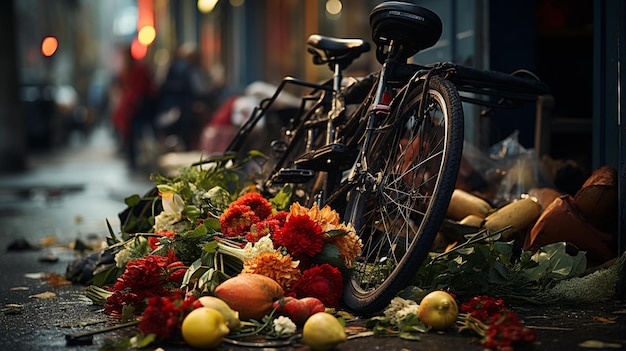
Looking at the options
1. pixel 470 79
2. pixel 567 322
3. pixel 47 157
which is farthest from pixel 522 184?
pixel 47 157

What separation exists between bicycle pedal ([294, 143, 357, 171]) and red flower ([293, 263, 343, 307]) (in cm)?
70

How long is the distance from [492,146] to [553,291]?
2835 millimetres

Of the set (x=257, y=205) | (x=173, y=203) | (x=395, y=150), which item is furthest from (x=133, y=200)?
(x=395, y=150)

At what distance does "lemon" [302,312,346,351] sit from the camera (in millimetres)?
3912

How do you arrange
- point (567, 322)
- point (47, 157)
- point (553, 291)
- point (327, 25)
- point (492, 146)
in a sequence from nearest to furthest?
point (567, 322), point (553, 291), point (492, 146), point (327, 25), point (47, 157)

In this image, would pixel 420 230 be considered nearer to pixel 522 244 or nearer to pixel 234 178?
pixel 522 244

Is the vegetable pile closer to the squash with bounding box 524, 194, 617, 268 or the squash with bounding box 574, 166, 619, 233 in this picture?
the squash with bounding box 524, 194, 617, 268

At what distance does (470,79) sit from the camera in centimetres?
505

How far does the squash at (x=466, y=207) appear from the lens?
20.2ft

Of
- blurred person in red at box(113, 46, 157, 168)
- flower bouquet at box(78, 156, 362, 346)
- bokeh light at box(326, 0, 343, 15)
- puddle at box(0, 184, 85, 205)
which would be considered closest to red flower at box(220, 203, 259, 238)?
flower bouquet at box(78, 156, 362, 346)

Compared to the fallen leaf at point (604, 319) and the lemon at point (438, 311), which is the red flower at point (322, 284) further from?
the fallen leaf at point (604, 319)

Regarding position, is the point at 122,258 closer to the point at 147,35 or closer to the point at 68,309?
the point at 68,309

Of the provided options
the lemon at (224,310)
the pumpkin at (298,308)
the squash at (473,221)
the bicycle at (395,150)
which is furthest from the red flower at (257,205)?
the squash at (473,221)

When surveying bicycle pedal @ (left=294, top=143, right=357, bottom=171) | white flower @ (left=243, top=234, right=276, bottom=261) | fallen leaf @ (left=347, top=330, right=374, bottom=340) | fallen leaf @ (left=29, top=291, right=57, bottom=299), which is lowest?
fallen leaf @ (left=29, top=291, right=57, bottom=299)
